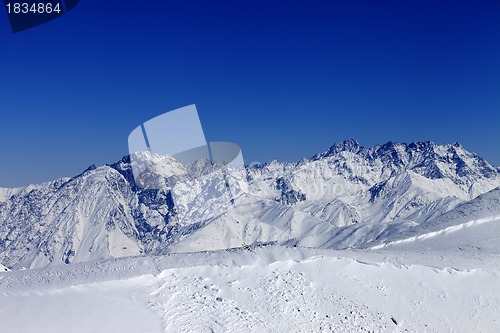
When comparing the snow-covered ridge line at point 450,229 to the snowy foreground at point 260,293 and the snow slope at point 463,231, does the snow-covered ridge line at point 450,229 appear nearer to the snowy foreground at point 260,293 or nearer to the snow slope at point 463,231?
the snow slope at point 463,231

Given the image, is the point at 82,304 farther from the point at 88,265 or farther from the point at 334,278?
the point at 334,278

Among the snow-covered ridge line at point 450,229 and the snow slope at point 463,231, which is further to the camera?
the snow-covered ridge line at point 450,229

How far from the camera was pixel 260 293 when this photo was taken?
33188 mm

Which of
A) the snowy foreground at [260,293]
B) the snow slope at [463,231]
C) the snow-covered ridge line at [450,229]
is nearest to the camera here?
the snowy foreground at [260,293]

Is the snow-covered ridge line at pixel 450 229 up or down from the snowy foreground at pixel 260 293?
down

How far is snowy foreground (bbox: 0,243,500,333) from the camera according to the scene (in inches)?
1204

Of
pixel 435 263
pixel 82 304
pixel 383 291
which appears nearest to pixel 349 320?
pixel 383 291

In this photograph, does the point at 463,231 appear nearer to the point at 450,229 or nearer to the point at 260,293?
the point at 450,229

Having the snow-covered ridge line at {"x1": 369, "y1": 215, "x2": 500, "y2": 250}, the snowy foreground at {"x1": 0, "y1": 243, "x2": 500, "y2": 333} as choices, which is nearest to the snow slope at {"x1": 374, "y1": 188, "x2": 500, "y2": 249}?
the snow-covered ridge line at {"x1": 369, "y1": 215, "x2": 500, "y2": 250}

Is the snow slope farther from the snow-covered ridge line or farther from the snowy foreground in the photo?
the snowy foreground

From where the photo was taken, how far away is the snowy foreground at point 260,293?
1204 inches

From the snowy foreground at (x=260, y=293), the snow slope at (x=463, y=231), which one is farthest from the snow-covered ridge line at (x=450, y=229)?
the snowy foreground at (x=260, y=293)

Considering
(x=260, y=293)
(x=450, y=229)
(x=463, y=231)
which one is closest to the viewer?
(x=260, y=293)

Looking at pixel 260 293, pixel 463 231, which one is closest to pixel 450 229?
pixel 463 231
